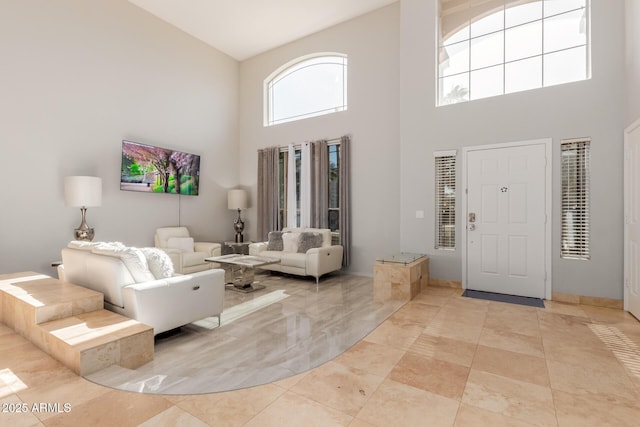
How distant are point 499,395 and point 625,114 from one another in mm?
3679

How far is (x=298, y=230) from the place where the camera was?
6109 millimetres

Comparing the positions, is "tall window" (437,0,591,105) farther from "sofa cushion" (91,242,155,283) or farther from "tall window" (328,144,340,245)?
"sofa cushion" (91,242,155,283)

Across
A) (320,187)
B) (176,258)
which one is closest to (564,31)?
(320,187)

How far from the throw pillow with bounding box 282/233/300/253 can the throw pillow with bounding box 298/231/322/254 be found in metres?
0.10

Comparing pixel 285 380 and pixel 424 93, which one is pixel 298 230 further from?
pixel 285 380

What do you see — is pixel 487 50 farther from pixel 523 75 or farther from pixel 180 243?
pixel 180 243

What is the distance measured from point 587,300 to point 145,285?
4.96 metres

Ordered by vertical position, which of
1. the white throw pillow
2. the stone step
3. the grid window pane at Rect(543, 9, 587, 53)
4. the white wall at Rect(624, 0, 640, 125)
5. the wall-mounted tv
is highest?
the grid window pane at Rect(543, 9, 587, 53)

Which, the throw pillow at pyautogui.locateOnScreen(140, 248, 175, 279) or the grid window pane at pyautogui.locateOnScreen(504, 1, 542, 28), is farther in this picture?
the grid window pane at pyautogui.locateOnScreen(504, 1, 542, 28)

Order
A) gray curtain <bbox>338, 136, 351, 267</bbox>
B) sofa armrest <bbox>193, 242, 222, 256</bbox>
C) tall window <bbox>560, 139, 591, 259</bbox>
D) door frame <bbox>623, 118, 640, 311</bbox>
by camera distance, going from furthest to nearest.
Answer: gray curtain <bbox>338, 136, 351, 267</bbox>, sofa armrest <bbox>193, 242, 222, 256</bbox>, tall window <bbox>560, 139, 591, 259</bbox>, door frame <bbox>623, 118, 640, 311</bbox>

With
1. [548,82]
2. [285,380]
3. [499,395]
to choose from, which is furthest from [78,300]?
[548,82]

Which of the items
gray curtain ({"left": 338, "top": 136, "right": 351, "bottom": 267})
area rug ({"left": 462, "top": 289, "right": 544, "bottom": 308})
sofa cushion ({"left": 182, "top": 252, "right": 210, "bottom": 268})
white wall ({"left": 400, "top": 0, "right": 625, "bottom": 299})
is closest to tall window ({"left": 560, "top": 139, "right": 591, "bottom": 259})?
white wall ({"left": 400, "top": 0, "right": 625, "bottom": 299})

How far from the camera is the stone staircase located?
7.00 ft

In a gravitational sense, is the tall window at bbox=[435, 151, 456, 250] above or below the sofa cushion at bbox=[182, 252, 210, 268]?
above
